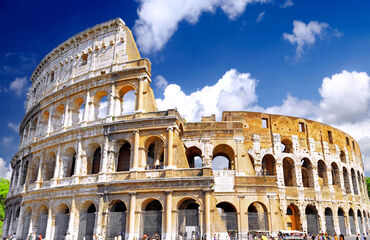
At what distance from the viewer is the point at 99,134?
870 inches

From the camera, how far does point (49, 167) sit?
25156 millimetres

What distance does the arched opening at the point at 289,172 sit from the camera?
27.3m

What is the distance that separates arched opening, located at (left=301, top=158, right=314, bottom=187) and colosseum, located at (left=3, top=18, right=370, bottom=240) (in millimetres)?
144

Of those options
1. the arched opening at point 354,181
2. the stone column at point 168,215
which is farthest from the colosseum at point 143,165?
the arched opening at point 354,181

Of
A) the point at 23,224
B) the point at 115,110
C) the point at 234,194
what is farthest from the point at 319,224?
the point at 23,224

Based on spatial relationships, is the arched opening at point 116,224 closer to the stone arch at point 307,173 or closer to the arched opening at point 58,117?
the arched opening at point 58,117

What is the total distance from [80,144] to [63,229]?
5.96 meters

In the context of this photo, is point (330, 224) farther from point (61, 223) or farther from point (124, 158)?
point (61, 223)

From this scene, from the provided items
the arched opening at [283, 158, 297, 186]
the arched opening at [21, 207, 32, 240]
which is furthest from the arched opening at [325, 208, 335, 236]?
the arched opening at [21, 207, 32, 240]

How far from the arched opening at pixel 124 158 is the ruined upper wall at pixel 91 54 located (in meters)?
5.81

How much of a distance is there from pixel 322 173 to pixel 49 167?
2423cm

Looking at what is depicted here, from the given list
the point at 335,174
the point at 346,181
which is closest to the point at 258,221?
the point at 335,174

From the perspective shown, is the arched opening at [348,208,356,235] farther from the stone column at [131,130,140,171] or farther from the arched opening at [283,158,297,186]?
the stone column at [131,130,140,171]

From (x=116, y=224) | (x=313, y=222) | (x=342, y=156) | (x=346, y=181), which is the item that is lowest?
(x=116, y=224)
